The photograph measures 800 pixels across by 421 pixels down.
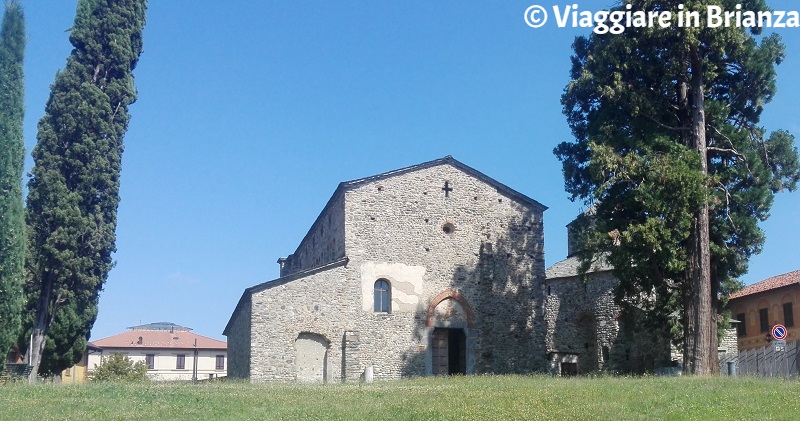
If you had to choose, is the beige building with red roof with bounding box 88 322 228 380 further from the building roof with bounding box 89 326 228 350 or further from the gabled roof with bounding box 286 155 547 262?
the gabled roof with bounding box 286 155 547 262

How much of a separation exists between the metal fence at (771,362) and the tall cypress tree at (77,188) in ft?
76.2

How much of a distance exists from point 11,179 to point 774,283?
3213 cm

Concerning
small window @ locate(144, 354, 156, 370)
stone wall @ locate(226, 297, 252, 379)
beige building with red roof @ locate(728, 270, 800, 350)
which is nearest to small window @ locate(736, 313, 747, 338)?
beige building with red roof @ locate(728, 270, 800, 350)

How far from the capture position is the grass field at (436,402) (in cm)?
1582

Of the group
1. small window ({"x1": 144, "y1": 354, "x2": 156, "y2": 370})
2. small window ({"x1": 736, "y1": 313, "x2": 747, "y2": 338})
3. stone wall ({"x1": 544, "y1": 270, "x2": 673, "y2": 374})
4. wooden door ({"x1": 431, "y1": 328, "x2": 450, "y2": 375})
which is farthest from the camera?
small window ({"x1": 144, "y1": 354, "x2": 156, "y2": 370})

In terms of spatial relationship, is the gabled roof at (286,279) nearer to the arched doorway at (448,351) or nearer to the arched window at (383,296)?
the arched window at (383,296)

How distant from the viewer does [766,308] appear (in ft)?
126

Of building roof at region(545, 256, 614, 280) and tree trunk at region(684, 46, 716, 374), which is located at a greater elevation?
building roof at region(545, 256, 614, 280)

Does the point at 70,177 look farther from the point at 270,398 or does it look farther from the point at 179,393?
the point at 270,398

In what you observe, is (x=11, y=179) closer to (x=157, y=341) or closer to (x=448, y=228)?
(x=448, y=228)

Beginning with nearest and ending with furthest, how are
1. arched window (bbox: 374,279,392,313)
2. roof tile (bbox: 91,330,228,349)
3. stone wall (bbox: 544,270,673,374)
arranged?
arched window (bbox: 374,279,392,313) < stone wall (bbox: 544,270,673,374) < roof tile (bbox: 91,330,228,349)

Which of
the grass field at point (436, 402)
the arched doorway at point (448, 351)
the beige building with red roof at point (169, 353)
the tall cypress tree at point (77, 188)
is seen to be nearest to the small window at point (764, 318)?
the arched doorway at point (448, 351)

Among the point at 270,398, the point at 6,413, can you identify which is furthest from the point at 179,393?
the point at 6,413

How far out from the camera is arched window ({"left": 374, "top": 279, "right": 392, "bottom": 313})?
100 ft
